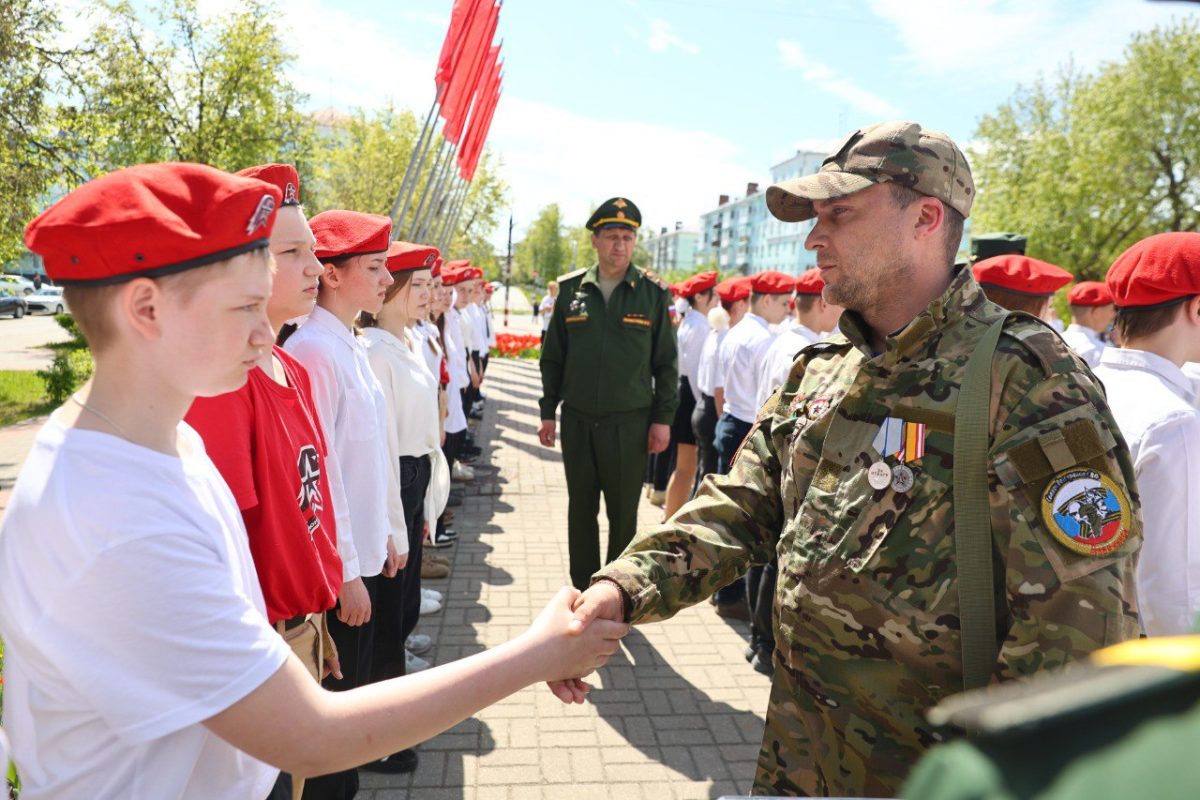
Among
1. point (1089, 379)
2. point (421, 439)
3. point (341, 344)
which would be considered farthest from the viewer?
point (421, 439)

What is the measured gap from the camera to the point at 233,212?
1415 millimetres

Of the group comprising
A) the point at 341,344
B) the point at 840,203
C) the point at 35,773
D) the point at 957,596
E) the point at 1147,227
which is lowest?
the point at 35,773

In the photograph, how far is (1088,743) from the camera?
410 mm

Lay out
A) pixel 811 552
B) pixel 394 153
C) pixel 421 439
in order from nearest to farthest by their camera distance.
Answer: pixel 811 552
pixel 421 439
pixel 394 153

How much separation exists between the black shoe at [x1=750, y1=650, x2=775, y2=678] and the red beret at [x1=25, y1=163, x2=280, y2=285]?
4.28m

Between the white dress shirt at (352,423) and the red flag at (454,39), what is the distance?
5878 mm

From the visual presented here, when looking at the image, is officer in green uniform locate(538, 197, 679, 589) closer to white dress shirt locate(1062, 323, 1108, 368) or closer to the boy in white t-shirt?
the boy in white t-shirt

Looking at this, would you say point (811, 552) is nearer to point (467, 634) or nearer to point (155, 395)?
point (155, 395)

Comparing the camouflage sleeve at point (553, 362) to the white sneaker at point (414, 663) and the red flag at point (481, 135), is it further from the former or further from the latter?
the red flag at point (481, 135)

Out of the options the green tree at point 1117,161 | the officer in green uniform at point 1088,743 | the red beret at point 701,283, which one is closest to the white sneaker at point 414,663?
the officer in green uniform at point 1088,743

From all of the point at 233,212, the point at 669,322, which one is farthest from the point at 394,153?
the point at 233,212

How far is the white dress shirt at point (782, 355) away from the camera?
5.18 m

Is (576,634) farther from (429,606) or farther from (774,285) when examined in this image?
(774,285)

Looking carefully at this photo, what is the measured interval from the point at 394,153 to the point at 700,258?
109 metres
